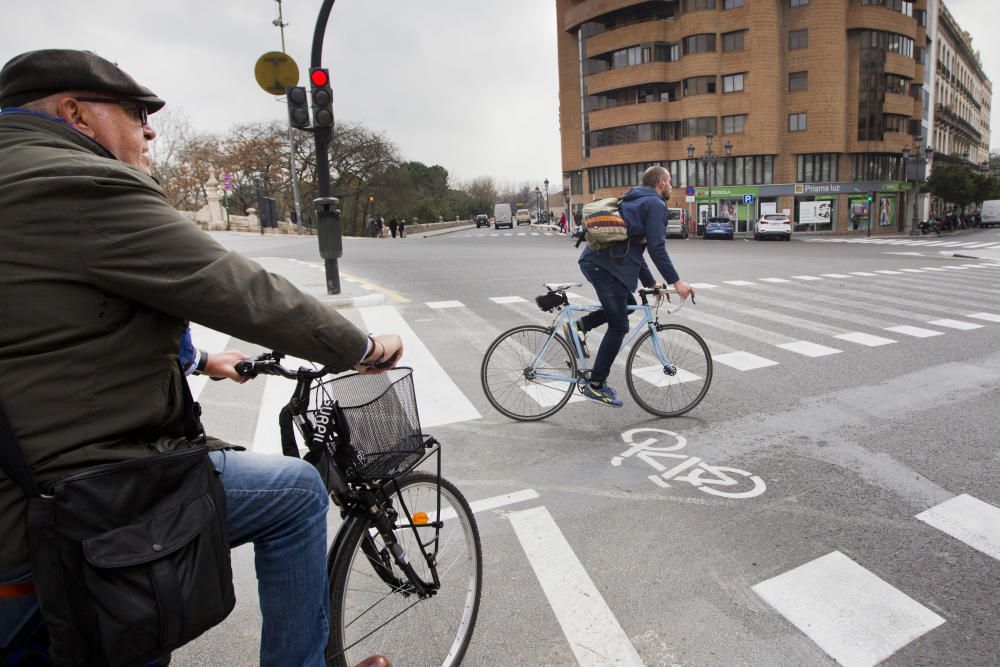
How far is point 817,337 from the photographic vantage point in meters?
8.19

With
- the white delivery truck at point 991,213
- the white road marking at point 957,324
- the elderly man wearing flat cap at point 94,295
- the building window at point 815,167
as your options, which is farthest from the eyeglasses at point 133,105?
the white delivery truck at point 991,213

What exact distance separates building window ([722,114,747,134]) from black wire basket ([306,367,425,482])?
57986 millimetres

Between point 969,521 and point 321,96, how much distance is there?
921 cm

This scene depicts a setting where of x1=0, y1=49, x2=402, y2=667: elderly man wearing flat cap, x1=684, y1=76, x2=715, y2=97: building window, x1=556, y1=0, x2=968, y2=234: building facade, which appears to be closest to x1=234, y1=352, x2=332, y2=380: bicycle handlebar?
x1=0, y1=49, x2=402, y2=667: elderly man wearing flat cap


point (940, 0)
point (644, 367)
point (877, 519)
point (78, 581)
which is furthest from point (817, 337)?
point (940, 0)

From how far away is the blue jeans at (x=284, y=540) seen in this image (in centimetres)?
162

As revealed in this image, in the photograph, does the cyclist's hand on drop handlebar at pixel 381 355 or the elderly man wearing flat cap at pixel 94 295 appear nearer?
the elderly man wearing flat cap at pixel 94 295

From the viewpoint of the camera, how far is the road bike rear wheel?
512cm

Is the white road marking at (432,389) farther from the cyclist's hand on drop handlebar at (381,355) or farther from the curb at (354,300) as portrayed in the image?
the cyclist's hand on drop handlebar at (381,355)

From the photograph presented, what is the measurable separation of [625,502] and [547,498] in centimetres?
44

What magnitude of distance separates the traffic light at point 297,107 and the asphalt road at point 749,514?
409 centimetres

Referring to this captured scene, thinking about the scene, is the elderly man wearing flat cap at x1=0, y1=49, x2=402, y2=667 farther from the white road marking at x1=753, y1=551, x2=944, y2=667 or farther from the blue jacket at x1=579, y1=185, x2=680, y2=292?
the blue jacket at x1=579, y1=185, x2=680, y2=292

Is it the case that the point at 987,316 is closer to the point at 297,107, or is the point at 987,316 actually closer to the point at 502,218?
the point at 297,107

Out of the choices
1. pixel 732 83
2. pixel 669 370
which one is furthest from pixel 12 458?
pixel 732 83
